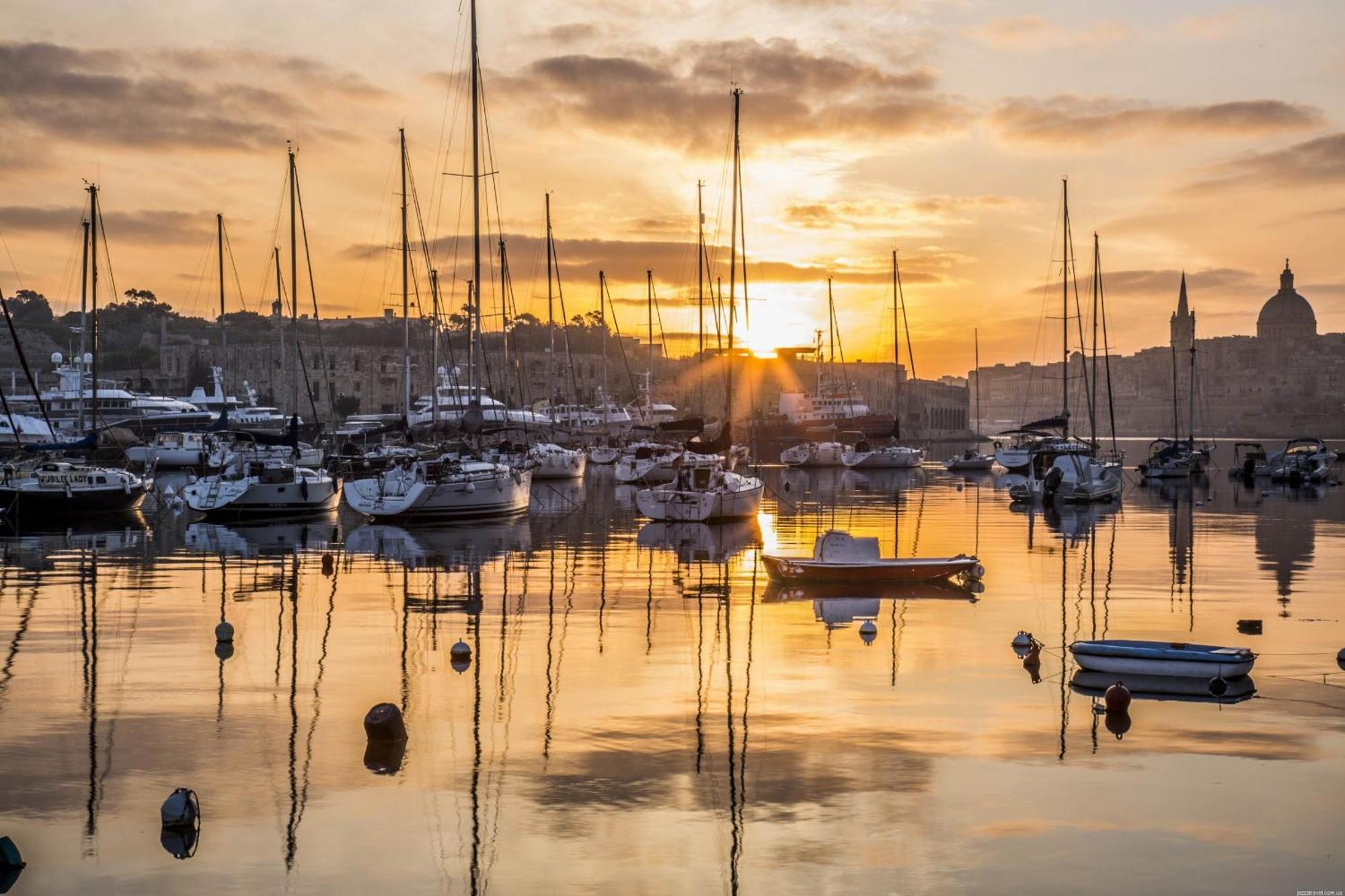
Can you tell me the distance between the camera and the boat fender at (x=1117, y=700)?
56.1 ft

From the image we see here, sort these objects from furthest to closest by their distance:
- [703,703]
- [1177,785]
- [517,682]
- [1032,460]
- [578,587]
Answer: [1032,460], [578,587], [517,682], [703,703], [1177,785]

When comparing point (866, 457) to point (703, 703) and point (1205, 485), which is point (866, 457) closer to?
point (1205, 485)

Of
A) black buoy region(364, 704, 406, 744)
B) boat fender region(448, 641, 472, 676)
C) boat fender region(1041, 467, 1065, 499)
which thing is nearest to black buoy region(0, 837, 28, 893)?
black buoy region(364, 704, 406, 744)

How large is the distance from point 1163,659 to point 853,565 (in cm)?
992

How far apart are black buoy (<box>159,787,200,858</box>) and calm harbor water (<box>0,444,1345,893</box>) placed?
10 cm

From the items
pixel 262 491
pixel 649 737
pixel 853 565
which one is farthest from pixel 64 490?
pixel 649 737

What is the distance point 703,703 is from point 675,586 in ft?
38.2

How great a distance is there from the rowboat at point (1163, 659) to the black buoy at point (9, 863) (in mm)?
13593

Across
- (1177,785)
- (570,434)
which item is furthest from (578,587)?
(570,434)

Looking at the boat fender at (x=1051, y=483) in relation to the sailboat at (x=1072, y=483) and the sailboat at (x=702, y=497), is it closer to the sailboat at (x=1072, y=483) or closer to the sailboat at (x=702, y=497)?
the sailboat at (x=1072, y=483)

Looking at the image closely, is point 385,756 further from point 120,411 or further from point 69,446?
point 120,411

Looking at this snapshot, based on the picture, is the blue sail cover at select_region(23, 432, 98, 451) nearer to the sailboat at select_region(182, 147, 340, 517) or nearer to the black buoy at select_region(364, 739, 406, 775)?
the sailboat at select_region(182, 147, 340, 517)

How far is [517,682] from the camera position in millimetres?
18797

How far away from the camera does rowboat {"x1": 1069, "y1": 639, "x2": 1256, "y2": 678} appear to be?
18.7 m
